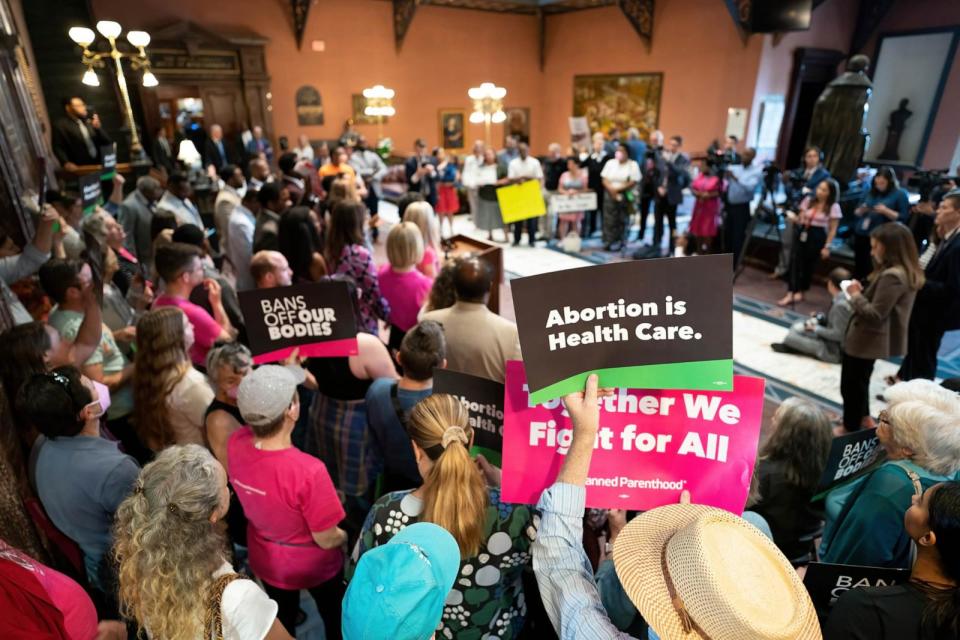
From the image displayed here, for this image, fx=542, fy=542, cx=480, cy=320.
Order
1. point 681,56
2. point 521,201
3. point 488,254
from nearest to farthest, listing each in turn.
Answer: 1. point 488,254
2. point 521,201
3. point 681,56

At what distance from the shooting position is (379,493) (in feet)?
7.57

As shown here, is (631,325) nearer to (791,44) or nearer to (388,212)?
(388,212)

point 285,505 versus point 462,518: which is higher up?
point 462,518

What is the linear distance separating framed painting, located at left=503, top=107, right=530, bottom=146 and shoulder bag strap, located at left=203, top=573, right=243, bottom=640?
15249 mm

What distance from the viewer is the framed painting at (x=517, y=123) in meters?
15.3

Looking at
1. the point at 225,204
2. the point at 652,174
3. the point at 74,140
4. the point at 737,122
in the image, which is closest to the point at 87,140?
the point at 74,140

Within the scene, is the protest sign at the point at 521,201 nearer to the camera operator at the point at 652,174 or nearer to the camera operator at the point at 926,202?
the camera operator at the point at 652,174

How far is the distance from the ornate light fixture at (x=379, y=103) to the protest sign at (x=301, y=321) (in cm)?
1027

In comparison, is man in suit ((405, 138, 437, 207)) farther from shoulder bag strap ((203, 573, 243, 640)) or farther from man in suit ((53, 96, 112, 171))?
shoulder bag strap ((203, 573, 243, 640))

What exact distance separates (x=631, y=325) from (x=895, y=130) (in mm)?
13369

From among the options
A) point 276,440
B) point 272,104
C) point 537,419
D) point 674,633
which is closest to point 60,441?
point 276,440

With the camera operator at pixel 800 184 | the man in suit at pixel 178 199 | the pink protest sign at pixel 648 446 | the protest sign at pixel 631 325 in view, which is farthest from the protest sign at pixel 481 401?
the camera operator at pixel 800 184

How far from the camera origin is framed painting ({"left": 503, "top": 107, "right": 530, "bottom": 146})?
1528 centimetres

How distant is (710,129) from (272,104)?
9.57 m
